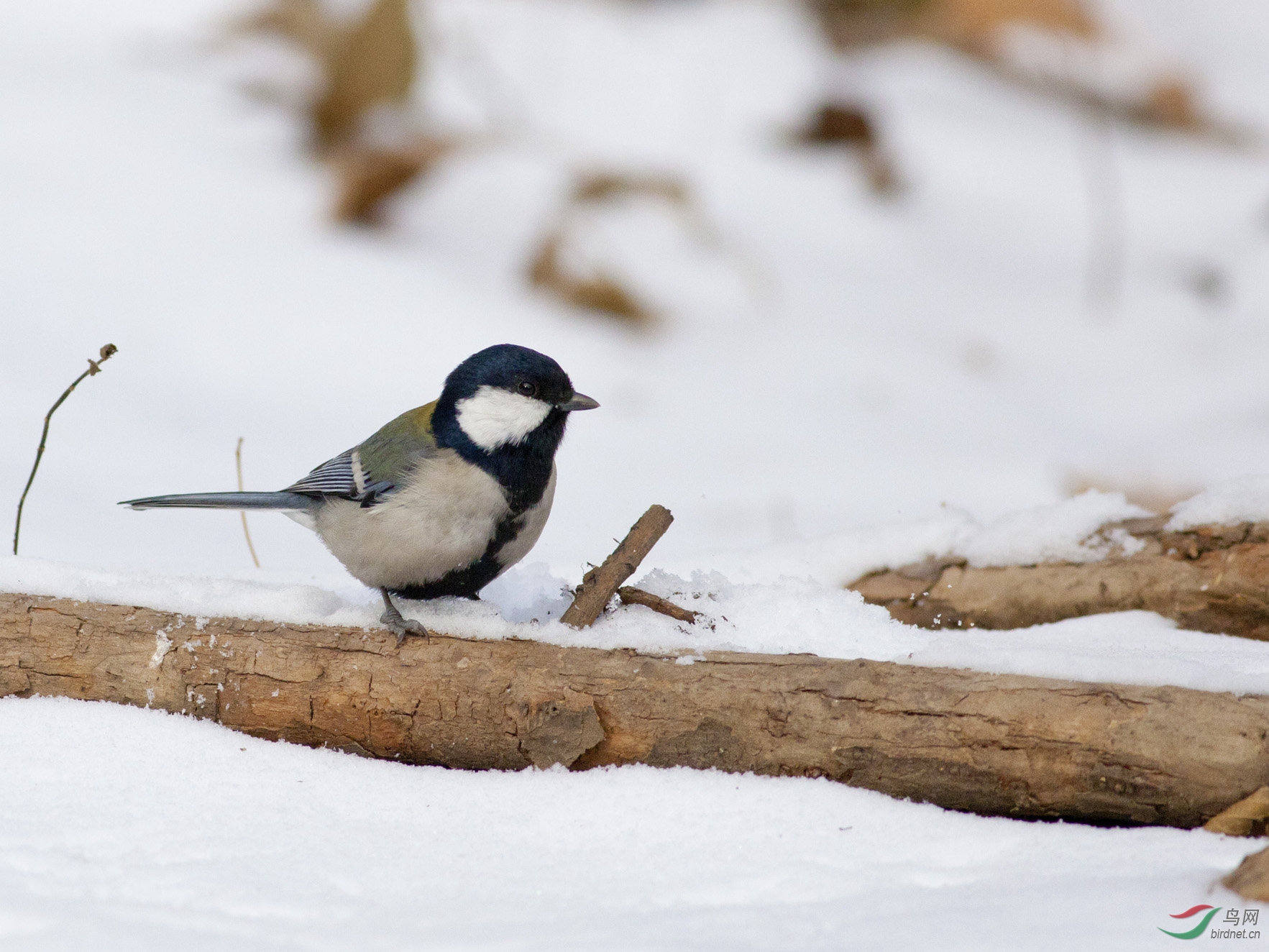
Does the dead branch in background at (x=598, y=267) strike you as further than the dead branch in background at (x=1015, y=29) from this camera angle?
No

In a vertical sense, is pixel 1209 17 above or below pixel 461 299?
above

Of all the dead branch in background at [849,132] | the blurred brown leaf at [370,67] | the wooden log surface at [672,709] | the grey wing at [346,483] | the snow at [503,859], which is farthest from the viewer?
the dead branch in background at [849,132]

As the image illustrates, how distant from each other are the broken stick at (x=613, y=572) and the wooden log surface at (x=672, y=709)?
4.0 inches

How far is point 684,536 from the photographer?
5.14 metres

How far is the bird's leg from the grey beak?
0.62 m

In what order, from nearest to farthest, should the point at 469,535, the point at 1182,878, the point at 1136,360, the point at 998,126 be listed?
the point at 1182,878, the point at 469,535, the point at 1136,360, the point at 998,126

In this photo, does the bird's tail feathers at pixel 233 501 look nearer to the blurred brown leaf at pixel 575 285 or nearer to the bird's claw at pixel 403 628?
the bird's claw at pixel 403 628

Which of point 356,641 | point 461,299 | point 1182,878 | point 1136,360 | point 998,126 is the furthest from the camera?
point 998,126

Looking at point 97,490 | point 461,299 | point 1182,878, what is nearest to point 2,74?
point 461,299

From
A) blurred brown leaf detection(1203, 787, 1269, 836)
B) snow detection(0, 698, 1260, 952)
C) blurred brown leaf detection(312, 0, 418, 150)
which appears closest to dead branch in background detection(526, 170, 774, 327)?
blurred brown leaf detection(312, 0, 418, 150)

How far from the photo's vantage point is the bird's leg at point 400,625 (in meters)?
2.54

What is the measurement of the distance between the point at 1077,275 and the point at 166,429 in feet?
18.7

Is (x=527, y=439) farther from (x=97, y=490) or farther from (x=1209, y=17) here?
(x=1209, y=17)

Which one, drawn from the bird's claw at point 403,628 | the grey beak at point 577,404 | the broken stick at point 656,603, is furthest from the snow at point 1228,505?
the bird's claw at point 403,628
